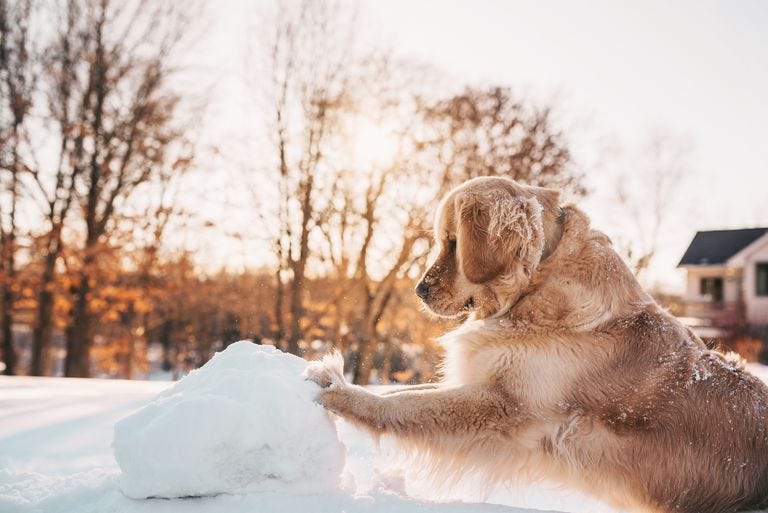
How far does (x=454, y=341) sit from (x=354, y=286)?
15.4 metres

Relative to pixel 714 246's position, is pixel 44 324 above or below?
below

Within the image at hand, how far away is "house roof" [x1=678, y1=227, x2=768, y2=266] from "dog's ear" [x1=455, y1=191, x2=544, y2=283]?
33.2m

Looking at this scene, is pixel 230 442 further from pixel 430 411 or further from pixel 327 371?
pixel 430 411

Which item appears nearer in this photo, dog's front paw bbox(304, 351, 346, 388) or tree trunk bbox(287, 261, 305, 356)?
dog's front paw bbox(304, 351, 346, 388)

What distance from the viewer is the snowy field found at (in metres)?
2.31

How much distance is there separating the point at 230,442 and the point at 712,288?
39.8 m

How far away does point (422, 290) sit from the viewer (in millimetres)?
3199

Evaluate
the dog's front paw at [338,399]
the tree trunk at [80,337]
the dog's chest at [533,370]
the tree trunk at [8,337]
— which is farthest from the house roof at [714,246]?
the dog's front paw at [338,399]

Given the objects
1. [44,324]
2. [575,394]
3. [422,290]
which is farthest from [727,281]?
[575,394]

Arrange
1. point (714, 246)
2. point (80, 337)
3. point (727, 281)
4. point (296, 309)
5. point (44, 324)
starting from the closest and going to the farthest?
point (80, 337) → point (44, 324) → point (296, 309) → point (714, 246) → point (727, 281)

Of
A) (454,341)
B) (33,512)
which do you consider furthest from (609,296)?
(33,512)

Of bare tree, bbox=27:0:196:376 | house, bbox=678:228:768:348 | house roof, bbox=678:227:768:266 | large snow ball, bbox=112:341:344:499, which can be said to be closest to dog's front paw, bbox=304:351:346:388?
large snow ball, bbox=112:341:344:499

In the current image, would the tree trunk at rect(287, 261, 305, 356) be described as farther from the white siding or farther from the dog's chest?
the white siding

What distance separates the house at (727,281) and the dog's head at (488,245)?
2898 cm
